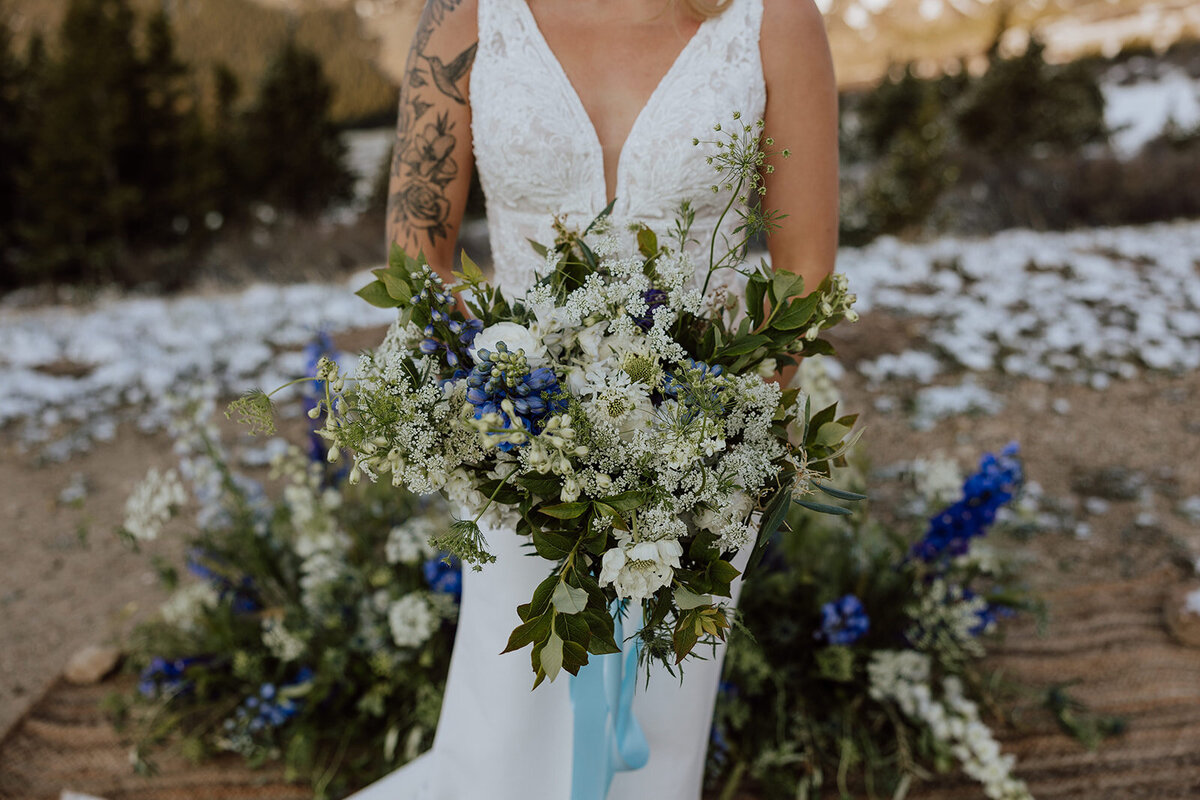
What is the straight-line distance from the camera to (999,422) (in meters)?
5.03

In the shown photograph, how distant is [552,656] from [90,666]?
2.77 metres

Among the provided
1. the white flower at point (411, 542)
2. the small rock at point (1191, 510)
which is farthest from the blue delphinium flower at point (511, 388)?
the small rock at point (1191, 510)

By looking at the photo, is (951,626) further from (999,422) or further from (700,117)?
(999,422)

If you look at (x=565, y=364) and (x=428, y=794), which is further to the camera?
(x=428, y=794)

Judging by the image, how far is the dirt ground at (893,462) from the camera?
3596mm

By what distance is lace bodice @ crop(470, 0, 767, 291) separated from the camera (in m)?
1.77

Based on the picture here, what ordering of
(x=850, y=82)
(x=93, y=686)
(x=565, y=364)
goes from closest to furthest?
(x=565, y=364) < (x=93, y=686) < (x=850, y=82)

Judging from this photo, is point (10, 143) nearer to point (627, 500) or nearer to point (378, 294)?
point (378, 294)

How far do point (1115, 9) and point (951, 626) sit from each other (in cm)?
2592

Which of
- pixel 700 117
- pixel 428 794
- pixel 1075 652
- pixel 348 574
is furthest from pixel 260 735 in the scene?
pixel 1075 652

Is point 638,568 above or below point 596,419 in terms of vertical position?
below

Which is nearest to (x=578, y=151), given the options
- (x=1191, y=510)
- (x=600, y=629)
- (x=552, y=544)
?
(x=552, y=544)

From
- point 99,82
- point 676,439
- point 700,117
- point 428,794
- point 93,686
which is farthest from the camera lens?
point 99,82

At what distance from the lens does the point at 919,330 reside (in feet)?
19.6
